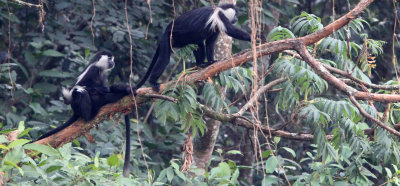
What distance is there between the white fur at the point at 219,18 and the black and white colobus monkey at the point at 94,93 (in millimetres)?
873

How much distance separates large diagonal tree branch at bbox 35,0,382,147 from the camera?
2.82 meters

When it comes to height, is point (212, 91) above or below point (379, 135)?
above

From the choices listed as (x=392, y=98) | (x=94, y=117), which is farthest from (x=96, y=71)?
(x=392, y=98)

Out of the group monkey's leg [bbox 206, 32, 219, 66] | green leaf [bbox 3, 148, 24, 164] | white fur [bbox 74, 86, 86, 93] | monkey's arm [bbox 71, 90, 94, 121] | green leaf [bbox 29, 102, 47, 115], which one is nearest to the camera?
green leaf [bbox 3, 148, 24, 164]

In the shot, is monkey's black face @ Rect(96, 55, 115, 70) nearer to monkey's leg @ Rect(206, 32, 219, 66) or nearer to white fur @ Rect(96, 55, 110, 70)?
white fur @ Rect(96, 55, 110, 70)

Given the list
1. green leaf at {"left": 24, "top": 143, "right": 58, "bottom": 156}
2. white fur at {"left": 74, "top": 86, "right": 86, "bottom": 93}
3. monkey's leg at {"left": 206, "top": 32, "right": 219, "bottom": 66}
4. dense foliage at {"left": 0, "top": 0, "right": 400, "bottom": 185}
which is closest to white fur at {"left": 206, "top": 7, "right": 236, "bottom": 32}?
monkey's leg at {"left": 206, "top": 32, "right": 219, "bottom": 66}

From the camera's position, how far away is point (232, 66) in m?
3.12

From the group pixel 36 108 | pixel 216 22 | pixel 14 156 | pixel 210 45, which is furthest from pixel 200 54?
pixel 14 156

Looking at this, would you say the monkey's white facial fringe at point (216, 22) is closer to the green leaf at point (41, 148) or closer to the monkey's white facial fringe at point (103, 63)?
the monkey's white facial fringe at point (103, 63)

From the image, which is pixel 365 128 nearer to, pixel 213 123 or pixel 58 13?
pixel 213 123

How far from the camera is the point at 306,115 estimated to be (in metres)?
3.07

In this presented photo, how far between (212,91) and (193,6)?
7.84ft

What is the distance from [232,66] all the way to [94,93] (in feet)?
3.88

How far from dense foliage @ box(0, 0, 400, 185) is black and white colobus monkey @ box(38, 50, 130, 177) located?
0.16m
